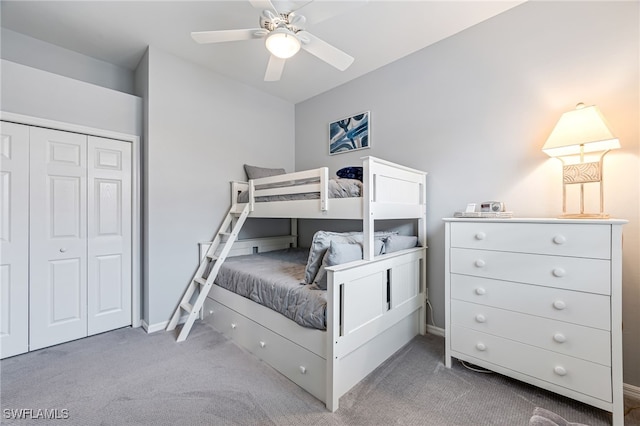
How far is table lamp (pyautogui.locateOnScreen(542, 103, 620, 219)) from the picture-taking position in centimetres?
156

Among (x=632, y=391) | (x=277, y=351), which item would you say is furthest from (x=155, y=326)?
(x=632, y=391)

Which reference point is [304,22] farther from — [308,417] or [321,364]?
[308,417]

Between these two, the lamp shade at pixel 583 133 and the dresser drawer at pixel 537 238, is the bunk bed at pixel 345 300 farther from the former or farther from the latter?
the lamp shade at pixel 583 133

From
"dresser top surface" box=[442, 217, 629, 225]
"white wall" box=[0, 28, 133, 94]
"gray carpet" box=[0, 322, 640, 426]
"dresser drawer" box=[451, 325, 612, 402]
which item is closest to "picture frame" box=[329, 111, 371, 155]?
"dresser top surface" box=[442, 217, 629, 225]

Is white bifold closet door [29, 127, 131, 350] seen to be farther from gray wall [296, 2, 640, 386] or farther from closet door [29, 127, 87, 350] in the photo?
gray wall [296, 2, 640, 386]

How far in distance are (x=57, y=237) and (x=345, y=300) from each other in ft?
8.37

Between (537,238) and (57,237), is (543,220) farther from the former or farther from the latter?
(57,237)

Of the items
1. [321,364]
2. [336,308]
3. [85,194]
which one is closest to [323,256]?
[336,308]

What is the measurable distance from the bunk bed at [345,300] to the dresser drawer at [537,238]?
52 centimetres

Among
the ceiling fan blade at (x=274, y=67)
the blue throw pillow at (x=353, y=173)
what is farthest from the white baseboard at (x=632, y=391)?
the ceiling fan blade at (x=274, y=67)

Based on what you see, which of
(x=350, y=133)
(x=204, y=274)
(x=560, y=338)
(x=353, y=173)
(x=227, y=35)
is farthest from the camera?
(x=350, y=133)

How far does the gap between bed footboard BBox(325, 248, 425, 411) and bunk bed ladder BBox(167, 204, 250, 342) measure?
148 centimetres

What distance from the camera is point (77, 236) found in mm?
2389

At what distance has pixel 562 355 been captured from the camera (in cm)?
153
